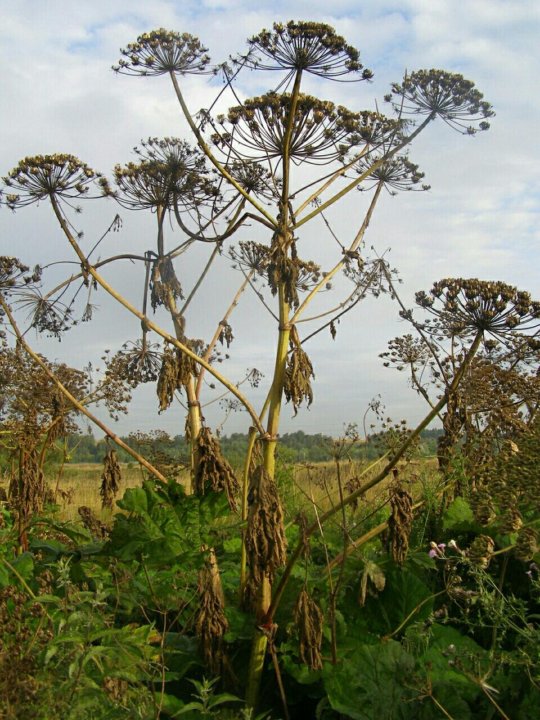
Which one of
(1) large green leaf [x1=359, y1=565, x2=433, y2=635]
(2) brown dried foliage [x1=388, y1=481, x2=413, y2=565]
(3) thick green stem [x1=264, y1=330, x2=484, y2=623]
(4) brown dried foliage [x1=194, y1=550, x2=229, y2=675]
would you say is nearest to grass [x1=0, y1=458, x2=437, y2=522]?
(3) thick green stem [x1=264, y1=330, x2=484, y2=623]

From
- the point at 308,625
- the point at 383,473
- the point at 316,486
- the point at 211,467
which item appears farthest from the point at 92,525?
the point at 316,486

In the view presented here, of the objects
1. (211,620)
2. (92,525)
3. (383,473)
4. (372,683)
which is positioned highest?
(383,473)

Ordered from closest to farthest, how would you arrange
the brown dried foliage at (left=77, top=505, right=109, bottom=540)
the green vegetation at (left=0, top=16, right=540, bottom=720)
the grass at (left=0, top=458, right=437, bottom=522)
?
the green vegetation at (left=0, top=16, right=540, bottom=720)
the brown dried foliage at (left=77, top=505, right=109, bottom=540)
the grass at (left=0, top=458, right=437, bottom=522)

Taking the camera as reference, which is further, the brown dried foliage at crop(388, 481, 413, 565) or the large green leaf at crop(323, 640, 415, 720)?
the brown dried foliage at crop(388, 481, 413, 565)

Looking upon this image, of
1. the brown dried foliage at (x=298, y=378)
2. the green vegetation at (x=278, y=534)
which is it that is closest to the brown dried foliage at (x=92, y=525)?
the green vegetation at (x=278, y=534)

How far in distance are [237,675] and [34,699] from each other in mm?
1958

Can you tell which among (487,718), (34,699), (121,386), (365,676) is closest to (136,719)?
(34,699)

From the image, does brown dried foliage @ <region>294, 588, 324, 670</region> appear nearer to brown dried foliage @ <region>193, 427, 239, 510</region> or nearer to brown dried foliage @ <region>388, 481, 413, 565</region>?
brown dried foliage @ <region>388, 481, 413, 565</region>

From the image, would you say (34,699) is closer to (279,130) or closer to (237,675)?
(237,675)

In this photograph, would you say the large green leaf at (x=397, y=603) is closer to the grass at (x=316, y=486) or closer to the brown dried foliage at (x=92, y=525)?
the grass at (x=316, y=486)

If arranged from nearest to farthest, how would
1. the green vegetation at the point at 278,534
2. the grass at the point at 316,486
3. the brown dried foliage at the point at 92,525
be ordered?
the green vegetation at the point at 278,534 < the brown dried foliage at the point at 92,525 < the grass at the point at 316,486

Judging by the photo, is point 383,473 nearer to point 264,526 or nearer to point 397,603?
point 264,526

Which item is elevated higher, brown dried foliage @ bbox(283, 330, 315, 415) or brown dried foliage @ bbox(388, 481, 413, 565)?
brown dried foliage @ bbox(283, 330, 315, 415)

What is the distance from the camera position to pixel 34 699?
2896mm
